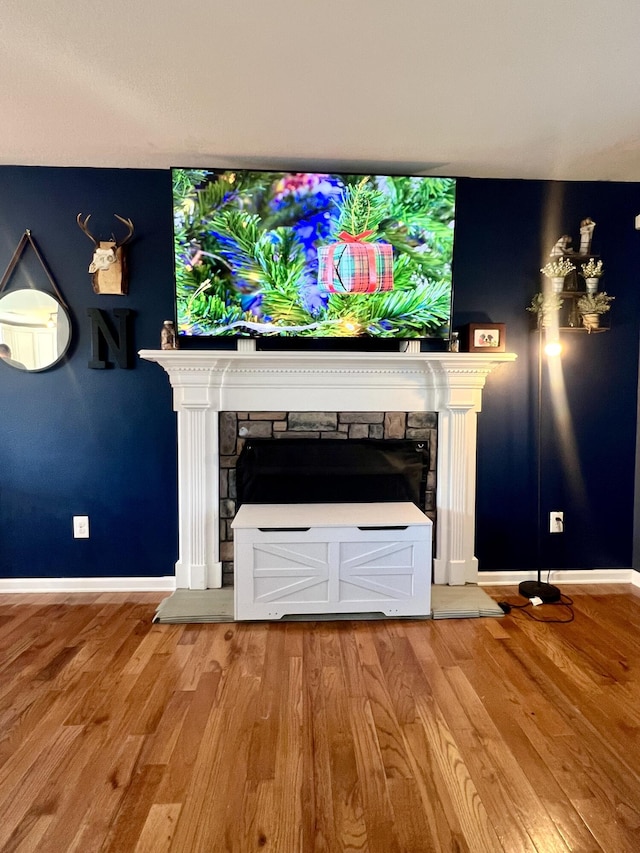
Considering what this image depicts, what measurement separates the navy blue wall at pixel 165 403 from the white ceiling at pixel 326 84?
23 cm

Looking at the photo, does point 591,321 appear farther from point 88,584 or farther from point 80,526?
point 88,584

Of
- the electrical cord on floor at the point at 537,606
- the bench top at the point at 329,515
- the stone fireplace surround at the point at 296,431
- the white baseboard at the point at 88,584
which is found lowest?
the electrical cord on floor at the point at 537,606

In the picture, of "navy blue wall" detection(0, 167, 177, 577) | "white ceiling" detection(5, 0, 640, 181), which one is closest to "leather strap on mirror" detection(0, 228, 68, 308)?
"navy blue wall" detection(0, 167, 177, 577)

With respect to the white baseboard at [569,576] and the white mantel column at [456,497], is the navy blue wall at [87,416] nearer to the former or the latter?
the white mantel column at [456,497]

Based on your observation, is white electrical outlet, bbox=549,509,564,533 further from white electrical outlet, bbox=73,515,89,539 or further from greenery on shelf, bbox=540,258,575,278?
white electrical outlet, bbox=73,515,89,539

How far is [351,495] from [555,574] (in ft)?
4.42

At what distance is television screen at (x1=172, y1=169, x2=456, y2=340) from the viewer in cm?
267

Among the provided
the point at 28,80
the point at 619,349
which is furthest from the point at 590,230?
the point at 28,80

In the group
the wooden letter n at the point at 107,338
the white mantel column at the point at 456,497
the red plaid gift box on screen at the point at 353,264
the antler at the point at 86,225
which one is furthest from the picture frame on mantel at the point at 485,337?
the antler at the point at 86,225

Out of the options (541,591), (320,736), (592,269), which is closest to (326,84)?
(592,269)

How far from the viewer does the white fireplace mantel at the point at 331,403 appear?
282 cm

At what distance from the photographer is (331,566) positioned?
2574 mm

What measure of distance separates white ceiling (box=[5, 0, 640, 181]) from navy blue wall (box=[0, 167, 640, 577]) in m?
0.23

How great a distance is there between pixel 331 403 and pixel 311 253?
2.71ft
